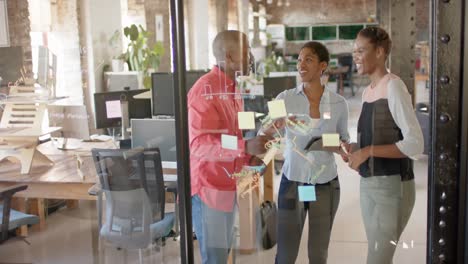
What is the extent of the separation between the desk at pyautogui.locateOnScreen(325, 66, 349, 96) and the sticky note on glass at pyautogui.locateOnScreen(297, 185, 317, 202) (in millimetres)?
402

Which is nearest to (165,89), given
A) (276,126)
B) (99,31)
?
(276,126)

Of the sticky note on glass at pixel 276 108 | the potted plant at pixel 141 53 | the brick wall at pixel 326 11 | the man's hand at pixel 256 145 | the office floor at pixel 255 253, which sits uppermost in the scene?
the brick wall at pixel 326 11

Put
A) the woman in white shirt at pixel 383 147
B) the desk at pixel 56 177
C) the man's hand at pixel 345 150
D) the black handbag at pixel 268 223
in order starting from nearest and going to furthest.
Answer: the woman in white shirt at pixel 383 147 < the man's hand at pixel 345 150 < the black handbag at pixel 268 223 < the desk at pixel 56 177

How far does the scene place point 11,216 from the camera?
8.19 ft

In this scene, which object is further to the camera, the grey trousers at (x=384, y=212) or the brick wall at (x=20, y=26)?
the brick wall at (x=20, y=26)

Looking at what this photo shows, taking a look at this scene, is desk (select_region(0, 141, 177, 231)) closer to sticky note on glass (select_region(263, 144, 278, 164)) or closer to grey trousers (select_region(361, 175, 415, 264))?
sticky note on glass (select_region(263, 144, 278, 164))

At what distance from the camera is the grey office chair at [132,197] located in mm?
2389

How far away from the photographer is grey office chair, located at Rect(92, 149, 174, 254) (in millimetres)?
2389

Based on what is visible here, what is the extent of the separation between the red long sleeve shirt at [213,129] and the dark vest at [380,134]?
47 cm

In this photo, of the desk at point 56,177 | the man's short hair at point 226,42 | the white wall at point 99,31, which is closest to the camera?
the man's short hair at point 226,42

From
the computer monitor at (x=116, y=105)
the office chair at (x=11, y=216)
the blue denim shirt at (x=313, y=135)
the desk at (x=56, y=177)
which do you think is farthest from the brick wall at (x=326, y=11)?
the office chair at (x=11, y=216)

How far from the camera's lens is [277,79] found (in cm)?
203

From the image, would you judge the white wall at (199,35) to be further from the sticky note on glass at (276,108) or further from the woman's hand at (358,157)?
the woman's hand at (358,157)

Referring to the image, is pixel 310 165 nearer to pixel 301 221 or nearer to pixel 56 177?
pixel 301 221
